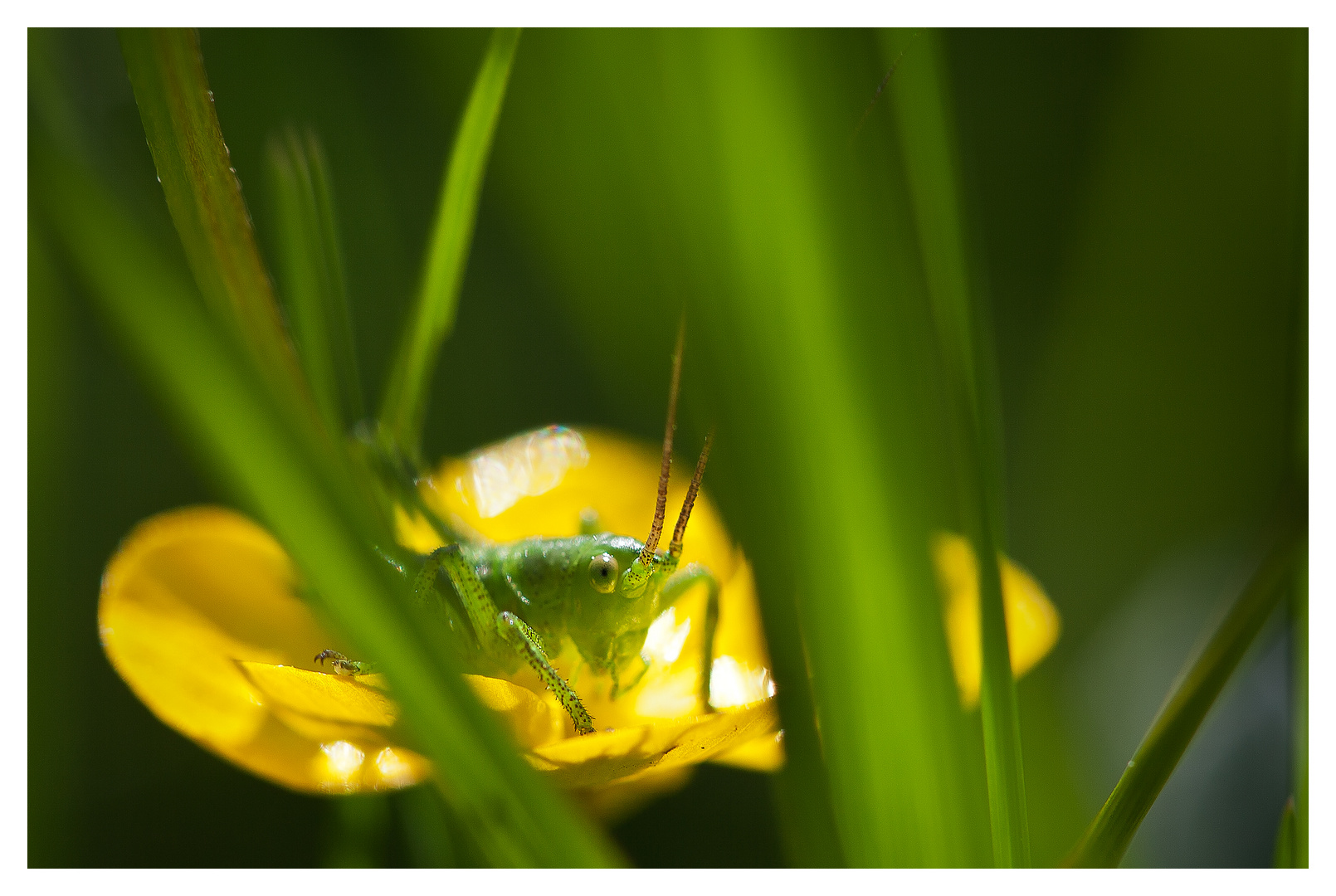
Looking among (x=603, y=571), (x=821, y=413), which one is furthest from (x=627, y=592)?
(x=821, y=413)

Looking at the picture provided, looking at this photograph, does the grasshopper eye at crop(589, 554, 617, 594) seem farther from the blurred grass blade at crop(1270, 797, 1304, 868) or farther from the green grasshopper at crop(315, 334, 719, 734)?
the blurred grass blade at crop(1270, 797, 1304, 868)

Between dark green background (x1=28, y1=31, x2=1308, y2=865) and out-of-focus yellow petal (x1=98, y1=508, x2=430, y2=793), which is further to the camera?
dark green background (x1=28, y1=31, x2=1308, y2=865)

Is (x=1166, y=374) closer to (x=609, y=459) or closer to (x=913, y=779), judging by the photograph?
(x=609, y=459)

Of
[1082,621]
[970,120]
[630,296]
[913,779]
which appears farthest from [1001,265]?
[913,779]

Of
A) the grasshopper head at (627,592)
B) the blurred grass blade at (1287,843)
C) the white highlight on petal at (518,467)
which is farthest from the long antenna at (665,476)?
the blurred grass blade at (1287,843)

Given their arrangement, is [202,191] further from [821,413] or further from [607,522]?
[607,522]

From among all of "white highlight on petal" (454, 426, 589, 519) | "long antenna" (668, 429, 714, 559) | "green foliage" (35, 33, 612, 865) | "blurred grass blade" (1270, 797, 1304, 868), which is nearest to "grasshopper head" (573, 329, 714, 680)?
"long antenna" (668, 429, 714, 559)

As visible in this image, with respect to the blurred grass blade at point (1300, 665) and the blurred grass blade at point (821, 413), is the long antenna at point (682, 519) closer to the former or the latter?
the blurred grass blade at point (821, 413)
